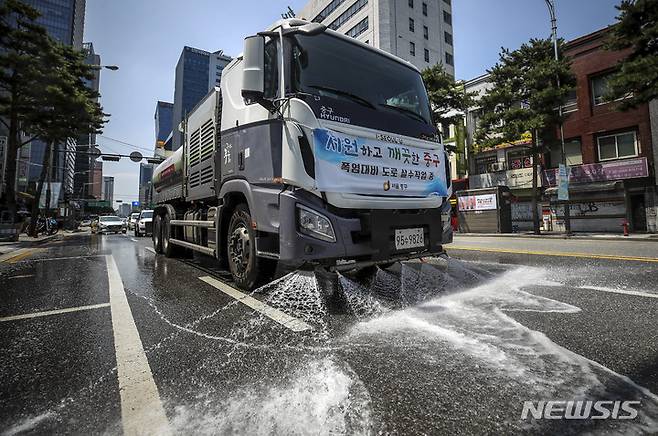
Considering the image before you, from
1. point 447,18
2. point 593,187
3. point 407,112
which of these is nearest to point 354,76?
point 407,112

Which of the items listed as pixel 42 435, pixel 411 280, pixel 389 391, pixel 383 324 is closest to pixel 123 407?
pixel 42 435

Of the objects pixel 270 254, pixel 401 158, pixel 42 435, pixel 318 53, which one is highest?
pixel 318 53

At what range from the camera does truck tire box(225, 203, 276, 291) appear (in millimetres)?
3840

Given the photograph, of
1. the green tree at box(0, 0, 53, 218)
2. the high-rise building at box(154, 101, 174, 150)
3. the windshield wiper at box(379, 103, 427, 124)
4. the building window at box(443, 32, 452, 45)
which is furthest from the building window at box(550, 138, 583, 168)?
the high-rise building at box(154, 101, 174, 150)

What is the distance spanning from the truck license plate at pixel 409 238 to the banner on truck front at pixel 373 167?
431mm

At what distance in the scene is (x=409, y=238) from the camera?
3.67m

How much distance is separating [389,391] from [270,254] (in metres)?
2.04

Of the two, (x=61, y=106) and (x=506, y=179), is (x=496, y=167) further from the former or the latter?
(x=61, y=106)

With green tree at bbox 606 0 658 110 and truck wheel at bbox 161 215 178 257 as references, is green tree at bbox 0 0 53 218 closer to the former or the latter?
truck wheel at bbox 161 215 178 257

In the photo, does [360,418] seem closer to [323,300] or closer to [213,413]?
[213,413]

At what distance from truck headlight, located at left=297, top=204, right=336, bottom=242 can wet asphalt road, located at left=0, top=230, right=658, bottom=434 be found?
743mm

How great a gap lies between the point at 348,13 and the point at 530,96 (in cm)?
3057

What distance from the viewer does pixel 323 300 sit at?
3.62 m

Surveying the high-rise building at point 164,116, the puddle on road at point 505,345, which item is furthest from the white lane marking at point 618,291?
the high-rise building at point 164,116
